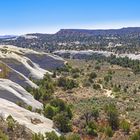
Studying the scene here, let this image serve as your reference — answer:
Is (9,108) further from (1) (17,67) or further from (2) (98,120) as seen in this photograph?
(1) (17,67)

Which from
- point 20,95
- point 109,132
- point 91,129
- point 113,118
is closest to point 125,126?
point 109,132

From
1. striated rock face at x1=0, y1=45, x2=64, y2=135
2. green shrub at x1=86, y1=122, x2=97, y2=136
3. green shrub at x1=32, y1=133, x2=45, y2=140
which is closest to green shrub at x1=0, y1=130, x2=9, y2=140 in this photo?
green shrub at x1=32, y1=133, x2=45, y2=140

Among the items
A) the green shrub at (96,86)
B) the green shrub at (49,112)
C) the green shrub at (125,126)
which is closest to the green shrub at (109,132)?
the green shrub at (125,126)

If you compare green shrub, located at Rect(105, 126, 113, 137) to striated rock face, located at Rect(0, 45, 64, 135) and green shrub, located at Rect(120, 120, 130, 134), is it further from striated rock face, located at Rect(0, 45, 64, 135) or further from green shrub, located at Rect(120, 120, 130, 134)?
striated rock face, located at Rect(0, 45, 64, 135)

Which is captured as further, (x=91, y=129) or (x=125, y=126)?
(x=125, y=126)

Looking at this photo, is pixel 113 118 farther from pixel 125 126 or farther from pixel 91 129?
pixel 91 129

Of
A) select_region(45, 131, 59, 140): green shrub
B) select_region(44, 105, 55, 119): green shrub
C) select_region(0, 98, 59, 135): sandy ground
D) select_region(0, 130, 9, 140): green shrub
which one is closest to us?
select_region(0, 130, 9, 140): green shrub

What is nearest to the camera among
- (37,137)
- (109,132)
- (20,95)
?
(37,137)

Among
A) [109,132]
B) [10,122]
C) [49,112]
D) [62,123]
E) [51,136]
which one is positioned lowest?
[109,132]

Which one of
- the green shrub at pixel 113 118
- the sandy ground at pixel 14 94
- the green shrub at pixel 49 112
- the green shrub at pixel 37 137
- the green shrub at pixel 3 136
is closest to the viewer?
the green shrub at pixel 3 136

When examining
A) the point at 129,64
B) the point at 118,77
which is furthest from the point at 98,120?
the point at 129,64

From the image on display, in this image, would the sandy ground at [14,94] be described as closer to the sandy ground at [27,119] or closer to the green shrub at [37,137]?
the sandy ground at [27,119]
